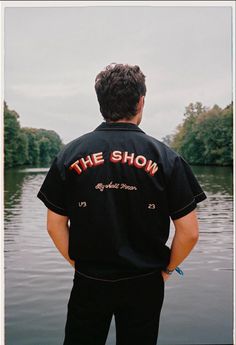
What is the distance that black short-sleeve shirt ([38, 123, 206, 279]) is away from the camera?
4.35 feet

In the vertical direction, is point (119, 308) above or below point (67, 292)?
above

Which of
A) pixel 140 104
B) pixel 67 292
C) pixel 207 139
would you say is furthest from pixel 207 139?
pixel 140 104

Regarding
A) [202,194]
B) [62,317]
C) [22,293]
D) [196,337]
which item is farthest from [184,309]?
[202,194]

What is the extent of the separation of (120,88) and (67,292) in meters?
3.14

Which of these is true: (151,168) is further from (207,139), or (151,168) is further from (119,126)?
(207,139)

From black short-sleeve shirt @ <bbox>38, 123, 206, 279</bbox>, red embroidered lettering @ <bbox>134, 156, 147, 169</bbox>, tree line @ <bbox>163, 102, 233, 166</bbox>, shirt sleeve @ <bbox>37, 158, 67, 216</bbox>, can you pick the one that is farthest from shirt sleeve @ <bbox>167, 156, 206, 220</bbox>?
tree line @ <bbox>163, 102, 233, 166</bbox>

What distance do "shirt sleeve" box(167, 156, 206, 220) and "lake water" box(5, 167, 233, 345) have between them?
1614 mm

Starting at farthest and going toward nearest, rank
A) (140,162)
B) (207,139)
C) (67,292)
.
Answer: (207,139) → (67,292) → (140,162)

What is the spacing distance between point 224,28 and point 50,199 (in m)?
2.08

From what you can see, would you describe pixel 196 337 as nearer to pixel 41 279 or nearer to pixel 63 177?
pixel 41 279

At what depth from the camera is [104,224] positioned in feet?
4.41

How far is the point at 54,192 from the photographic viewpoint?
142 centimetres

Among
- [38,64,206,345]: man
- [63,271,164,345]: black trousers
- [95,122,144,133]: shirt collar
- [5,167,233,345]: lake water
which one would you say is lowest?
[5,167,233,345]: lake water

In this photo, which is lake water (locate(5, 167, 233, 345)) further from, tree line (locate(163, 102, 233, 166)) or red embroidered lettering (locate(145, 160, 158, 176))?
red embroidered lettering (locate(145, 160, 158, 176))
